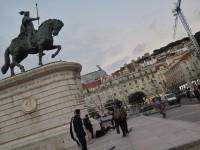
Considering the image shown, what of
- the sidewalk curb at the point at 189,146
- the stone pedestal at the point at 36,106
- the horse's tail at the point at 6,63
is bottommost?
the sidewalk curb at the point at 189,146

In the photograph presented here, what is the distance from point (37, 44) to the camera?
20016 millimetres

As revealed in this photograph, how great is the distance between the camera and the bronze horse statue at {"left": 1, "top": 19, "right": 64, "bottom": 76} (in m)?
19.9

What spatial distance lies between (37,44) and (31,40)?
0.46 metres

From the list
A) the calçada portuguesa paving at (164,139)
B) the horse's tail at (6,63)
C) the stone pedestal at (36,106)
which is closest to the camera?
the calçada portuguesa paving at (164,139)

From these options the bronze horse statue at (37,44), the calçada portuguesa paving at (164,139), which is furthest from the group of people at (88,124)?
the bronze horse statue at (37,44)

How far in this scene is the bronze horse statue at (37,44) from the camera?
19.9m

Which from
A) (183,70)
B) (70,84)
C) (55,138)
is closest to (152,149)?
(55,138)

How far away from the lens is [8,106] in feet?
63.3

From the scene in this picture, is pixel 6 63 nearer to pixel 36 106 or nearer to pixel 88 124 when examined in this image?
pixel 36 106

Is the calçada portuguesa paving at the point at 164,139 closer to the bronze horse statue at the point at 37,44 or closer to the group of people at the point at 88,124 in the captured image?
the group of people at the point at 88,124

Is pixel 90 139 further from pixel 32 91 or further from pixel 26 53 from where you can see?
pixel 26 53

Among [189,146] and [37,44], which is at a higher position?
[37,44]

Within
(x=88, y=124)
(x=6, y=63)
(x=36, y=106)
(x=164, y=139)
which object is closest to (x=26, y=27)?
(x=6, y=63)

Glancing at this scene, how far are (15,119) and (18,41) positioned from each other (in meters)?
4.90
